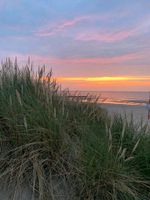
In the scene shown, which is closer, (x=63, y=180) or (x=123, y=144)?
(x=63, y=180)

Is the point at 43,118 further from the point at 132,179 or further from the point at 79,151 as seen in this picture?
the point at 132,179

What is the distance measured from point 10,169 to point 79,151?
0.81 m

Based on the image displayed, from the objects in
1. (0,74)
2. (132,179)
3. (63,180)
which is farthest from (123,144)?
(0,74)

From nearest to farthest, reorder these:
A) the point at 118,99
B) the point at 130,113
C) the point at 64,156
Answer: the point at 64,156 < the point at 130,113 < the point at 118,99

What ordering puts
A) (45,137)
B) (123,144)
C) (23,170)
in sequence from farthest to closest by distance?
(123,144)
(45,137)
(23,170)

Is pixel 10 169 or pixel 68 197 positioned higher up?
pixel 10 169

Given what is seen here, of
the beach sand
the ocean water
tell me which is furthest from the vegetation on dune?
the ocean water

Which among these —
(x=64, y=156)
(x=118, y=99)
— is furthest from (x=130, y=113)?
(x=118, y=99)

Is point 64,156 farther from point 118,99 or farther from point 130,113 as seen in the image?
point 118,99

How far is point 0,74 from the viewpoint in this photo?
5789 millimetres

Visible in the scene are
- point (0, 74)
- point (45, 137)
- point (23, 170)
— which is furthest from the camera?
point (0, 74)

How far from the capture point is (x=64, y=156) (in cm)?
413

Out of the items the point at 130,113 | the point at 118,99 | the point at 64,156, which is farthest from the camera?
the point at 118,99

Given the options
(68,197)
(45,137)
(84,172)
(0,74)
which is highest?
(0,74)
